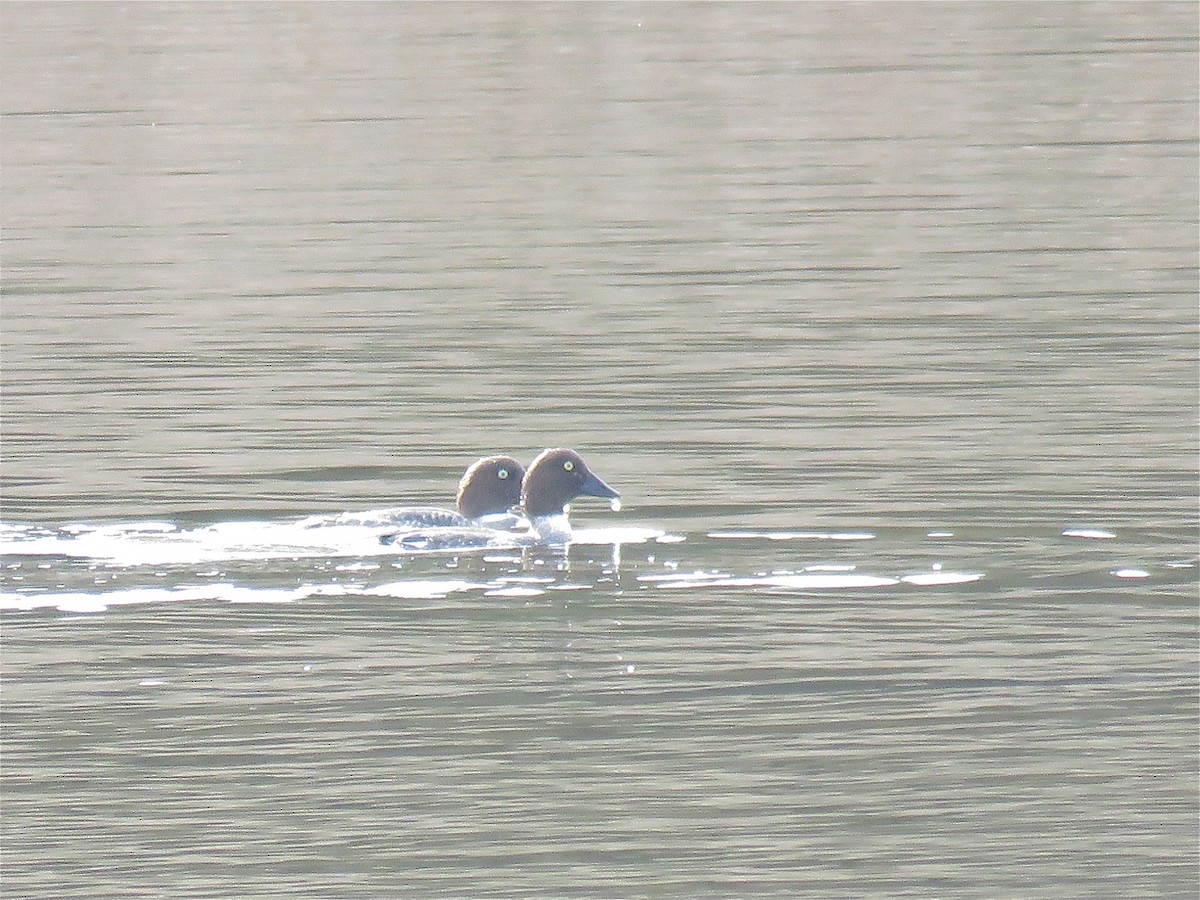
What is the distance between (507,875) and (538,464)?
5.61 metres

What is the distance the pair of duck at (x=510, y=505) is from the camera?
1295cm

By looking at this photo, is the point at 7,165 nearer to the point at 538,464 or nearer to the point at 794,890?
the point at 538,464

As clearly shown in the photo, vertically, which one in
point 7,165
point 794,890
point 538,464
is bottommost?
point 794,890

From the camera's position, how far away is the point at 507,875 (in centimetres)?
841

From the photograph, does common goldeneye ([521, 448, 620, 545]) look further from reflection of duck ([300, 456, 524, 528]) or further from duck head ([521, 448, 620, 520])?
reflection of duck ([300, 456, 524, 528])

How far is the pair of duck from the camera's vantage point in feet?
42.5

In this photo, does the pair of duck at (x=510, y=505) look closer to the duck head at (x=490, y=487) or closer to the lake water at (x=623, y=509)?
the duck head at (x=490, y=487)

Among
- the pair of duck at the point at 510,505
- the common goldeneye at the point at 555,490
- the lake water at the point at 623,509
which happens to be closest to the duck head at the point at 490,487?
the pair of duck at the point at 510,505

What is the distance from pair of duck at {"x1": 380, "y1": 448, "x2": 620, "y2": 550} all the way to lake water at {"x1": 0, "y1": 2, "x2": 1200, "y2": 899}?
0.59 feet

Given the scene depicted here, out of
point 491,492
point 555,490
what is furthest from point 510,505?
point 555,490

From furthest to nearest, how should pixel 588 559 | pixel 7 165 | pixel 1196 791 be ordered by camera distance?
pixel 7 165
pixel 588 559
pixel 1196 791

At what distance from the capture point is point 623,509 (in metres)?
13.7

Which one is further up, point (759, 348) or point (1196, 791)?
point (759, 348)

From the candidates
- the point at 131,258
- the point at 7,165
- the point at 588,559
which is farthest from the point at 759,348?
the point at 7,165
